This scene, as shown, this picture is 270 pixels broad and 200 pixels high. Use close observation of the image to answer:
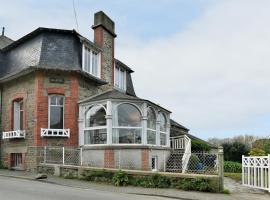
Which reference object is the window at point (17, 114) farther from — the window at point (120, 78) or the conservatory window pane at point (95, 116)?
the window at point (120, 78)

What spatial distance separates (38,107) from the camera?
63.0 ft

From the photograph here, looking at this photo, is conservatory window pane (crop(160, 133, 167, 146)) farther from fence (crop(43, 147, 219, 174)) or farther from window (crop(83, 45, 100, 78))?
window (crop(83, 45, 100, 78))

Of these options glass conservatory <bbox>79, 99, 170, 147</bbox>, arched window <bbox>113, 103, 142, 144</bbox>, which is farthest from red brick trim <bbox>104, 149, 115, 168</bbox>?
arched window <bbox>113, 103, 142, 144</bbox>

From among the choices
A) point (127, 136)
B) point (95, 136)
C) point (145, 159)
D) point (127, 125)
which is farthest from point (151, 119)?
point (95, 136)

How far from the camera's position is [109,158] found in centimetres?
1742

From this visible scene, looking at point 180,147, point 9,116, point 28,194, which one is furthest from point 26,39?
point 28,194

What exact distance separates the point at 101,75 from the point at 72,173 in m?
7.52

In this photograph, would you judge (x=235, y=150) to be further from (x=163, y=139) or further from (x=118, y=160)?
(x=118, y=160)

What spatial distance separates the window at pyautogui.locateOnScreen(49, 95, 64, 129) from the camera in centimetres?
1964

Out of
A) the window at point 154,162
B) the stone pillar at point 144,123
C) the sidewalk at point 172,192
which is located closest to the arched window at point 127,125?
the stone pillar at point 144,123

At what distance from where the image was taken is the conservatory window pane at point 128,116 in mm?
18219

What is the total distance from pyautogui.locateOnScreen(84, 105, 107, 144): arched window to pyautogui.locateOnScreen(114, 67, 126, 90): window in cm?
636

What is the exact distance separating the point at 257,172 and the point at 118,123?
6922 mm

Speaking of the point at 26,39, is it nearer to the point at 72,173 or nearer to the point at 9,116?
the point at 9,116
